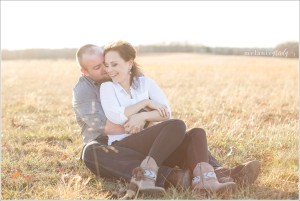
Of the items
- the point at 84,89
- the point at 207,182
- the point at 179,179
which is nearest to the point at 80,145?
the point at 84,89

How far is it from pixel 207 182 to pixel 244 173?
0.42 meters

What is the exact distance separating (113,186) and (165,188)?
0.49 metres

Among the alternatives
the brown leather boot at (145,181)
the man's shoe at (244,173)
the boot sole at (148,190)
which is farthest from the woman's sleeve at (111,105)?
the man's shoe at (244,173)

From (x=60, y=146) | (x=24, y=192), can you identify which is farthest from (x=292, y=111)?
(x=24, y=192)

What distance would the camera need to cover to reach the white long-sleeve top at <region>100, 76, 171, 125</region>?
4.70 metres

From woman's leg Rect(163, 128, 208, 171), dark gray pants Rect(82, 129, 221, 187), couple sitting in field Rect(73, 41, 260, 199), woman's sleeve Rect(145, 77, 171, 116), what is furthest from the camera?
woman's sleeve Rect(145, 77, 171, 116)

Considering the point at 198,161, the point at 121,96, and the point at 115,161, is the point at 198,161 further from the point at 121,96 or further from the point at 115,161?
the point at 121,96

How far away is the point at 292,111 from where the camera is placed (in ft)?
30.1

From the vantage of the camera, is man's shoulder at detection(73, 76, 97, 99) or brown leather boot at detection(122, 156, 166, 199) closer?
brown leather boot at detection(122, 156, 166, 199)

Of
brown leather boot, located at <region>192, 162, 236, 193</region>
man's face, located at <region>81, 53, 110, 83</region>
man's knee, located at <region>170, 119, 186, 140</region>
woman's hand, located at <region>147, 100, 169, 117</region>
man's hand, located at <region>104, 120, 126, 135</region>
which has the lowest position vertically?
brown leather boot, located at <region>192, 162, 236, 193</region>

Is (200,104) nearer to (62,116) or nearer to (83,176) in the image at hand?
(62,116)

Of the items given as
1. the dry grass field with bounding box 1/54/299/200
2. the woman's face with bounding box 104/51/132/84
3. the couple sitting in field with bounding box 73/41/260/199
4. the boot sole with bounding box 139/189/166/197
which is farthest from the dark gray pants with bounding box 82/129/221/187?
the woman's face with bounding box 104/51/132/84

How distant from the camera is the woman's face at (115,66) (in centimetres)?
482

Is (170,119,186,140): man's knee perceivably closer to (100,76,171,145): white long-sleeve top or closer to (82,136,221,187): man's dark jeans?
(82,136,221,187): man's dark jeans
